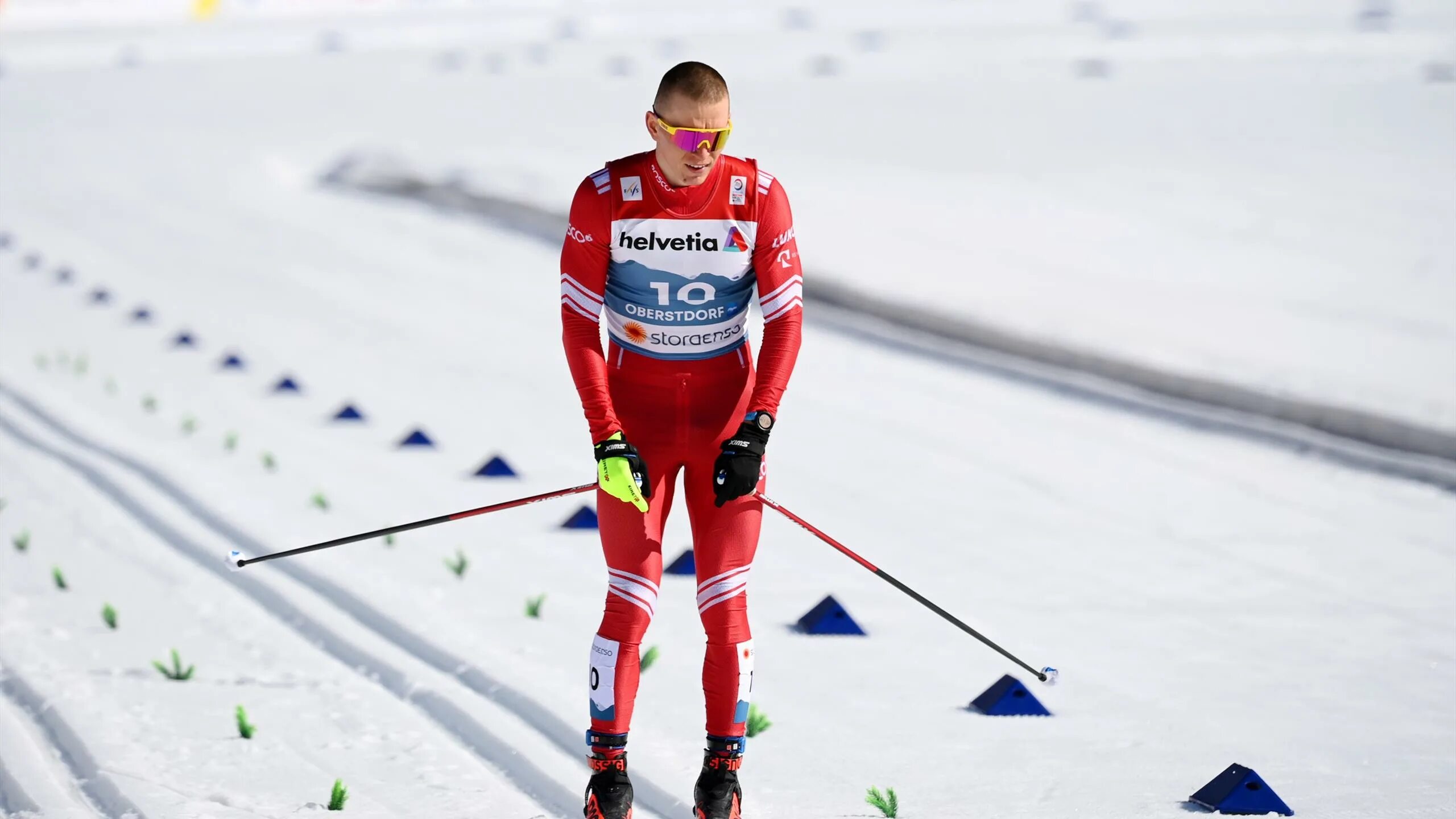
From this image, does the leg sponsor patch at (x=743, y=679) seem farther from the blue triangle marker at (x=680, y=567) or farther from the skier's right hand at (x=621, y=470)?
the blue triangle marker at (x=680, y=567)

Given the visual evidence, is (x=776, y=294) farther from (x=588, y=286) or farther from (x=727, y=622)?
(x=727, y=622)

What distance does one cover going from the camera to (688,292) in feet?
12.7

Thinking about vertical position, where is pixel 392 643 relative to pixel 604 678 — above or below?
below

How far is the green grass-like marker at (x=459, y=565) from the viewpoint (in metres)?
6.19

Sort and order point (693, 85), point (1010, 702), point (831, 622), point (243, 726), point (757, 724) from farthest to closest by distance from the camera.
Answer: point (831, 622)
point (1010, 702)
point (757, 724)
point (243, 726)
point (693, 85)

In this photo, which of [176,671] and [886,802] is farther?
[176,671]

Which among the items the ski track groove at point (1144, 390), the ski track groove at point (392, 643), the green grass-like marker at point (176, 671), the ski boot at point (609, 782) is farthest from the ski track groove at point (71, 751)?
the ski track groove at point (1144, 390)

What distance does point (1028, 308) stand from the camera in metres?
9.98

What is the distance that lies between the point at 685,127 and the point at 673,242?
11.2 inches

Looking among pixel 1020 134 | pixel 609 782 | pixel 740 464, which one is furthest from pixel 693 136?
pixel 1020 134

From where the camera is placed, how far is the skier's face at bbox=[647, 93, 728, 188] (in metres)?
3.68

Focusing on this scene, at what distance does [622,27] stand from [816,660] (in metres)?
21.8

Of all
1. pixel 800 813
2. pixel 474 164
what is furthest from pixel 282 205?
pixel 800 813

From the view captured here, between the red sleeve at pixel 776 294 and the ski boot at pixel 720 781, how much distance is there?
822 mm
